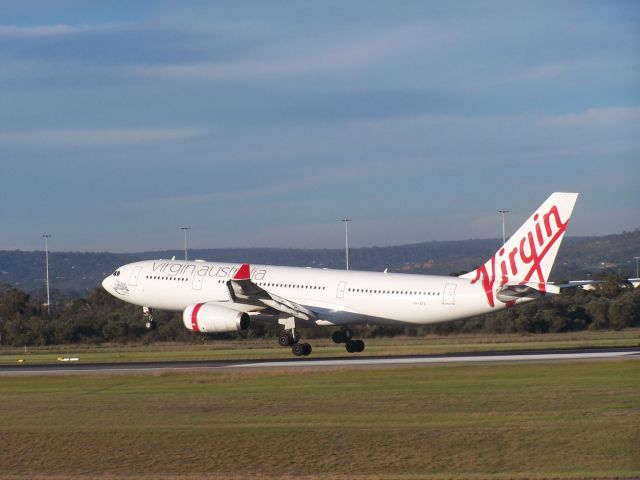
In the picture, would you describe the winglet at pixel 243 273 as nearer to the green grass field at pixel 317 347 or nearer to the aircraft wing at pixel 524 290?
the green grass field at pixel 317 347

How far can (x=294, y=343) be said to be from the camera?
1987 inches

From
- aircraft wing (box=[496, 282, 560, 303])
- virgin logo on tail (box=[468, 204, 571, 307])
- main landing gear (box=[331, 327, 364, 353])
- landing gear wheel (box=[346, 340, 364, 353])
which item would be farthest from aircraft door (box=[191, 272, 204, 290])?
aircraft wing (box=[496, 282, 560, 303])

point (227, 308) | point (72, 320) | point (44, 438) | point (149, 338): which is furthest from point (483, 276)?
point (72, 320)

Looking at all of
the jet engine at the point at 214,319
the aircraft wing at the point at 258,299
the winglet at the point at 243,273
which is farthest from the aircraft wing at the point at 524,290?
the winglet at the point at 243,273

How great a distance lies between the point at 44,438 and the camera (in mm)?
27047

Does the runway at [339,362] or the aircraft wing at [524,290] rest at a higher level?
the aircraft wing at [524,290]

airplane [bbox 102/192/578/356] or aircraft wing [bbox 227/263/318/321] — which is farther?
aircraft wing [bbox 227/263/318/321]

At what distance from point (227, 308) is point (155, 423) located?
2188 centimetres

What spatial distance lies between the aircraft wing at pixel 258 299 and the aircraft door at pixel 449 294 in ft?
21.4

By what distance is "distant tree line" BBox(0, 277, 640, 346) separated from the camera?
70.6m

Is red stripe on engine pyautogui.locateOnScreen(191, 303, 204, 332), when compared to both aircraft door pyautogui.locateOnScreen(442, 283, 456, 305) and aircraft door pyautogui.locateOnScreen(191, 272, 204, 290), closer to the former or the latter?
Answer: aircraft door pyautogui.locateOnScreen(191, 272, 204, 290)

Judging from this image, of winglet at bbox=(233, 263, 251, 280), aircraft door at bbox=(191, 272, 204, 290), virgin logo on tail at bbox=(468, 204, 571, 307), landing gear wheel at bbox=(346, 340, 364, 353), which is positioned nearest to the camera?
virgin logo on tail at bbox=(468, 204, 571, 307)

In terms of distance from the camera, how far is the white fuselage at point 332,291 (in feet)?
157

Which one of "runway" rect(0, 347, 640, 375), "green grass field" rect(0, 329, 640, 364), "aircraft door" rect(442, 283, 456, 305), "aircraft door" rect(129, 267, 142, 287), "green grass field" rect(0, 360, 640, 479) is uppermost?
"aircraft door" rect(129, 267, 142, 287)
